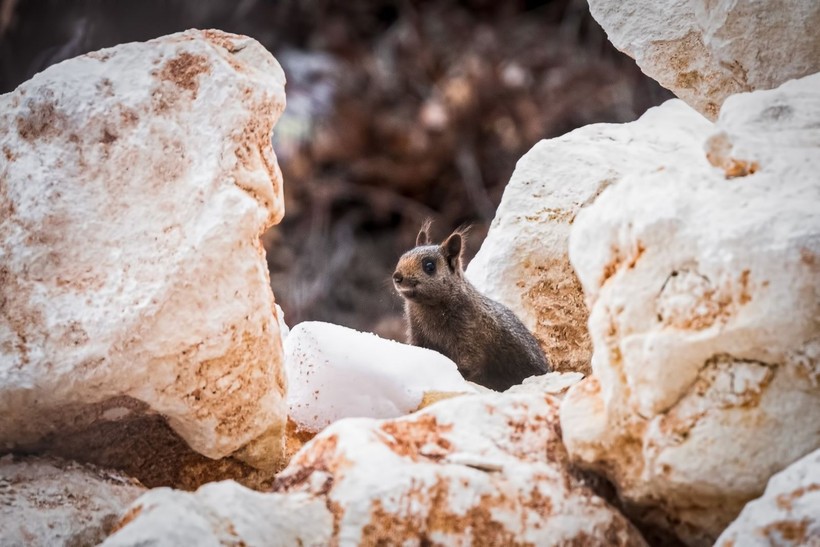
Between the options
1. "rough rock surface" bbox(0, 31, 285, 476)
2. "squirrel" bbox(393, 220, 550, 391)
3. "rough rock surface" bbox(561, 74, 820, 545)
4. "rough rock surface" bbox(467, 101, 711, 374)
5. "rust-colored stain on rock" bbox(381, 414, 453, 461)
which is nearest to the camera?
"rough rock surface" bbox(561, 74, 820, 545)

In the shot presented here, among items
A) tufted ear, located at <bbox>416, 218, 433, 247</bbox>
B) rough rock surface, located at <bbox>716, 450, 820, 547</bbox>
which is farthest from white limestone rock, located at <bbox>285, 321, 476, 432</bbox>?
tufted ear, located at <bbox>416, 218, 433, 247</bbox>

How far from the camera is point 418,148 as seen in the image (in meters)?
5.58

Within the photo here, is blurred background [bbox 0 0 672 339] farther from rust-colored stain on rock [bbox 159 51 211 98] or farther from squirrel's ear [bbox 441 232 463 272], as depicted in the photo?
rust-colored stain on rock [bbox 159 51 211 98]

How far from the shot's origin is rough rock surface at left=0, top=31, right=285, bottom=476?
1.54 metres

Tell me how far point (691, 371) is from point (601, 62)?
186 inches

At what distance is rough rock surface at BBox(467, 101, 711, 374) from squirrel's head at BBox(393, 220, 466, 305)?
9 centimetres

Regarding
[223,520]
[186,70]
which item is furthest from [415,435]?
[186,70]

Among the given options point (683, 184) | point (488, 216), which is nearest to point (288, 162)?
point (488, 216)

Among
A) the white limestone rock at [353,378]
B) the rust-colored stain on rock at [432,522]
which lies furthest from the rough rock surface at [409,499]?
the white limestone rock at [353,378]

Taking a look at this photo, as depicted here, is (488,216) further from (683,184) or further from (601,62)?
(683,184)

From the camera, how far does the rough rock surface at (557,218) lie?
2.64 meters

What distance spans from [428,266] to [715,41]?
48.3 inches

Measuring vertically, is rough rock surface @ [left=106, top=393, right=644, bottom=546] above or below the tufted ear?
above

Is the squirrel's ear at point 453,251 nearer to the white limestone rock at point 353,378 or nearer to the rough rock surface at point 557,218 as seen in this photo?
the rough rock surface at point 557,218
